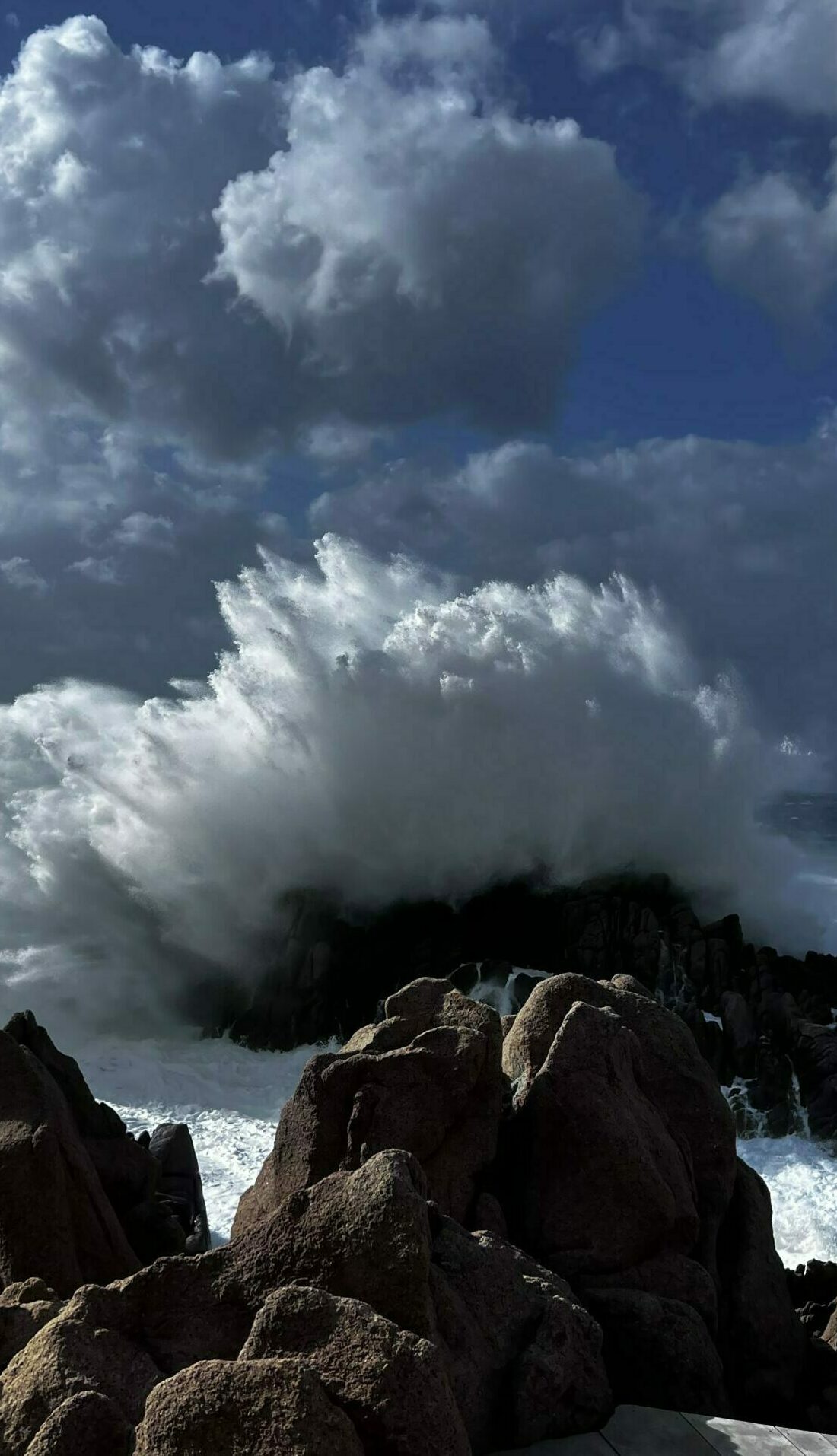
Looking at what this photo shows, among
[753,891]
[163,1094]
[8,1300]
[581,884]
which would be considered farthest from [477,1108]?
[753,891]

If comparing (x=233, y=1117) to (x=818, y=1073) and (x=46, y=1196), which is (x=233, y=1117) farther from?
(x=46, y=1196)

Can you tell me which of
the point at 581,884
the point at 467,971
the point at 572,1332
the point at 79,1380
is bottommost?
the point at 79,1380

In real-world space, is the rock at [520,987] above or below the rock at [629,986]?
above

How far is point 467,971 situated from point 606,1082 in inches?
641

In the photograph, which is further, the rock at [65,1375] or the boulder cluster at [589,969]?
the boulder cluster at [589,969]

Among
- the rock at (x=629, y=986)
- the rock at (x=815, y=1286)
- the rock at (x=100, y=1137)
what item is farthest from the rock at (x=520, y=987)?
the rock at (x=100, y=1137)

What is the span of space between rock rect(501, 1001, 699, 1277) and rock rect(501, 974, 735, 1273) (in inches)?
12.5

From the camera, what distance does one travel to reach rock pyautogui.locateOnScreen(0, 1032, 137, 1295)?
7352 mm

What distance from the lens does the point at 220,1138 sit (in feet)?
62.1

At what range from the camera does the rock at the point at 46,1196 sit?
735 cm

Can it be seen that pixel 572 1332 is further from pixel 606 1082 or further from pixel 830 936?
pixel 830 936

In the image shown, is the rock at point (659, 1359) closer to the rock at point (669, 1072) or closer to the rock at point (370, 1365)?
the rock at point (669, 1072)

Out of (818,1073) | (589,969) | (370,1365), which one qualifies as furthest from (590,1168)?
(589,969)

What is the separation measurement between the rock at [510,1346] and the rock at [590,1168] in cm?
130
